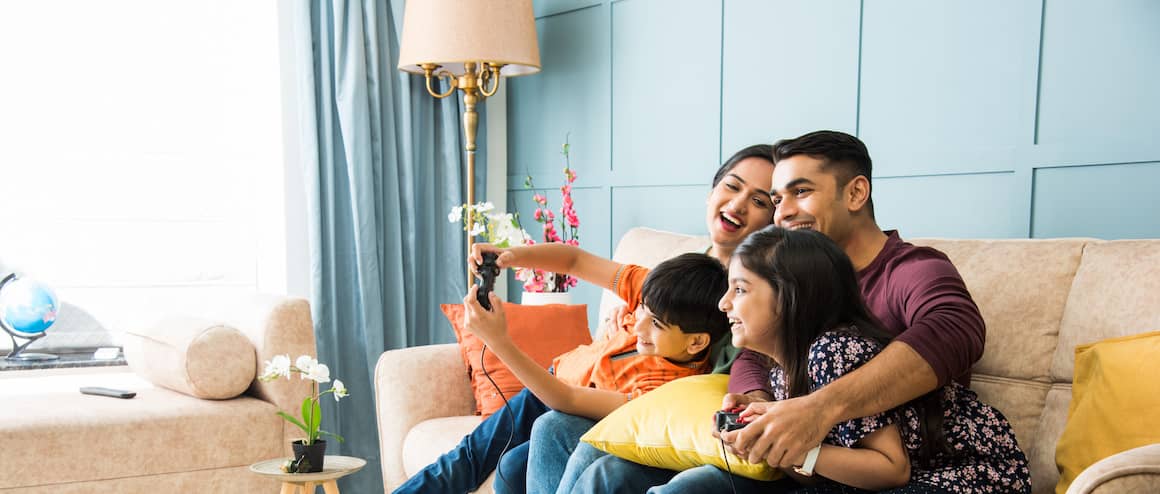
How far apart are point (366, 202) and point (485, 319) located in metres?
1.63

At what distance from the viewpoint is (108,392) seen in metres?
2.50

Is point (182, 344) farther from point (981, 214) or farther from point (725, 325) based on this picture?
point (981, 214)

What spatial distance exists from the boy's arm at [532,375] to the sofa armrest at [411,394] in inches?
27.0

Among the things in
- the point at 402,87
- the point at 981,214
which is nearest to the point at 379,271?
the point at 402,87

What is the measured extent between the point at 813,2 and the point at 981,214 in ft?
2.48

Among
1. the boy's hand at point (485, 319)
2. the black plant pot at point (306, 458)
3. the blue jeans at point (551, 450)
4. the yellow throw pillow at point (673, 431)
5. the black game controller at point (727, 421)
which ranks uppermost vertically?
the boy's hand at point (485, 319)

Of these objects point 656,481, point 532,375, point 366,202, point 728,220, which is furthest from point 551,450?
point 366,202

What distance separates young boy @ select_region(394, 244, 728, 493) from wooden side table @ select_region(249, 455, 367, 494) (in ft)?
0.78

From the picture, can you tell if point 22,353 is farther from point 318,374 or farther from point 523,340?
point 523,340

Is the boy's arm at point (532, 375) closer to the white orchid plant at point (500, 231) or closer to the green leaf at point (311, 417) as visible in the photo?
the green leaf at point (311, 417)

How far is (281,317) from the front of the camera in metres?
2.54

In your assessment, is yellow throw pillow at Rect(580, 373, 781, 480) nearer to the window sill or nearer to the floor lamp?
the floor lamp

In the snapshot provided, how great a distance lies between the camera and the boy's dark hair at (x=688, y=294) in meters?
1.76

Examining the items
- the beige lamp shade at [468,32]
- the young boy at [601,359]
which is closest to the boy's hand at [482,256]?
the young boy at [601,359]
